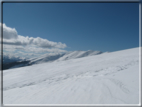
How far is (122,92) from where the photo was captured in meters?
3.18

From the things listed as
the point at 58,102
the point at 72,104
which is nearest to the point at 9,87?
the point at 58,102

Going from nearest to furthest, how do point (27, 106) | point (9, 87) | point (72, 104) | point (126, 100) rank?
A: point (126, 100), point (72, 104), point (27, 106), point (9, 87)

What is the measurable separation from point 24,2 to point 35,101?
426 centimetres

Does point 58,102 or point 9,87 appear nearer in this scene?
point 58,102

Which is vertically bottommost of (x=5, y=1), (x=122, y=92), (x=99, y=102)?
(x=99, y=102)

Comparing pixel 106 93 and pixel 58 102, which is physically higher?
pixel 106 93

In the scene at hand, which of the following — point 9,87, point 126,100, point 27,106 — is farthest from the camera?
point 9,87

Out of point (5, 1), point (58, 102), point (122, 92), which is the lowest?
point (58, 102)

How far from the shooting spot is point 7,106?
10.6 feet

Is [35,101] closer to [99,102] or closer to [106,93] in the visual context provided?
[99,102]

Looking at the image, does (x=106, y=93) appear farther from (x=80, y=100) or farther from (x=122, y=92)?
(x=80, y=100)

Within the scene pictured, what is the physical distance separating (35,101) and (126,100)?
361cm

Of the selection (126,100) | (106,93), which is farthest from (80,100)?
(126,100)

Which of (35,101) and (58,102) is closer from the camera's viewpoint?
(58,102)
